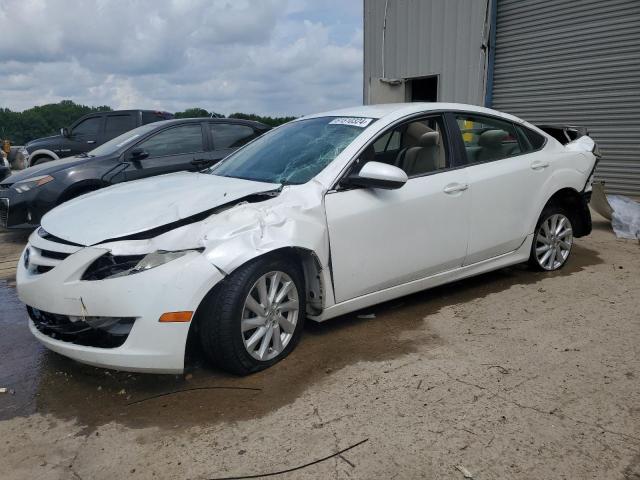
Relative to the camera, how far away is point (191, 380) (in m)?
3.11

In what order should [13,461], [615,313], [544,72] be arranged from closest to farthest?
[13,461] → [615,313] → [544,72]

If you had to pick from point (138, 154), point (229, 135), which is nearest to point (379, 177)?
point (138, 154)

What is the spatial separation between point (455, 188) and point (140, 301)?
236cm

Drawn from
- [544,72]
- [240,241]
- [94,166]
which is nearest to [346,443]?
[240,241]

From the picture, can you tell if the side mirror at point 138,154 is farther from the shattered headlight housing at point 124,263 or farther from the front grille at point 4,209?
the shattered headlight housing at point 124,263

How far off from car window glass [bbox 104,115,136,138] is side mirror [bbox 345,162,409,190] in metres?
8.68

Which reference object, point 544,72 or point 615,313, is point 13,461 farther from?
point 544,72

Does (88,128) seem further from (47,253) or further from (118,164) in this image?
(47,253)

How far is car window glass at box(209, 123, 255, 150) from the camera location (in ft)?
25.2

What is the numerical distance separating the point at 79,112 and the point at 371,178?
163ft

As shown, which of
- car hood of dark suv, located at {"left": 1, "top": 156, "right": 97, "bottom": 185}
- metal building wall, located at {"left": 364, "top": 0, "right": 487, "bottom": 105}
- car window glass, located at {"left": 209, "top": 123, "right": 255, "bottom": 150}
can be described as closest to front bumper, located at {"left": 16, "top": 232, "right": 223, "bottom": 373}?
car hood of dark suv, located at {"left": 1, "top": 156, "right": 97, "bottom": 185}

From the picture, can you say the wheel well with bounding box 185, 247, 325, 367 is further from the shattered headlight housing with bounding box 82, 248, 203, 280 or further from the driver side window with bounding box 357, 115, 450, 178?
the driver side window with bounding box 357, 115, 450, 178

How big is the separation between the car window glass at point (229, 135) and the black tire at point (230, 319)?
4.95 meters

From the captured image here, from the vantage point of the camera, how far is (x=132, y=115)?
10898 mm
